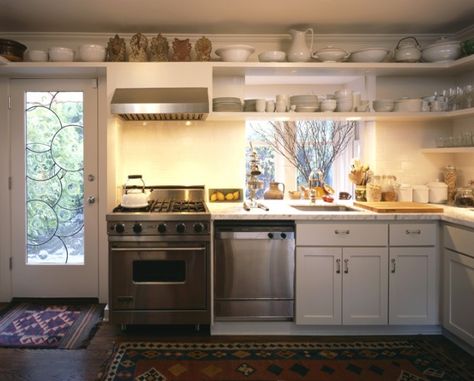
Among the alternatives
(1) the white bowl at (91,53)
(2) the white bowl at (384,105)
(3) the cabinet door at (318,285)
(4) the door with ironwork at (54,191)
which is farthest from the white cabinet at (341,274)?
(1) the white bowl at (91,53)

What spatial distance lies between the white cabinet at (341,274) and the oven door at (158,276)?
0.71m

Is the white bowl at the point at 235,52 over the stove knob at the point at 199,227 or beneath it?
over

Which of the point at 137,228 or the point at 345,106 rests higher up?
the point at 345,106

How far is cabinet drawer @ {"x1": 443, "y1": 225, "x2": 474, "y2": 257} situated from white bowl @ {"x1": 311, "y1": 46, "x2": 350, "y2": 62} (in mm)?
1534

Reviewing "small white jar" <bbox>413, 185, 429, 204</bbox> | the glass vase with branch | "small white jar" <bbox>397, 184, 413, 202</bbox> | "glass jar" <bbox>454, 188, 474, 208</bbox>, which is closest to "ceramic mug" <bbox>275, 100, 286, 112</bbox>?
"small white jar" <bbox>397, 184, 413, 202</bbox>

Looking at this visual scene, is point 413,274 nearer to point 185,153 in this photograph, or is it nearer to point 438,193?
point 438,193

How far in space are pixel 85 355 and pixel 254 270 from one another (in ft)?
4.12

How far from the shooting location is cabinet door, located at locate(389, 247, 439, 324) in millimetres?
2873

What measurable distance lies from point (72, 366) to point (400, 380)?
1973 mm

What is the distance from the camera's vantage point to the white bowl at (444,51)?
10.5ft

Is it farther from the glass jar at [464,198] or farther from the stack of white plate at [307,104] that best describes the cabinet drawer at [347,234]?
the stack of white plate at [307,104]

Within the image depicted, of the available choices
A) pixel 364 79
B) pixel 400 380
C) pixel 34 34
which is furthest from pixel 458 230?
pixel 34 34

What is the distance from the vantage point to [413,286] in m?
2.88

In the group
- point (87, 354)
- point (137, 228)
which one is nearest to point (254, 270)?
point (137, 228)
